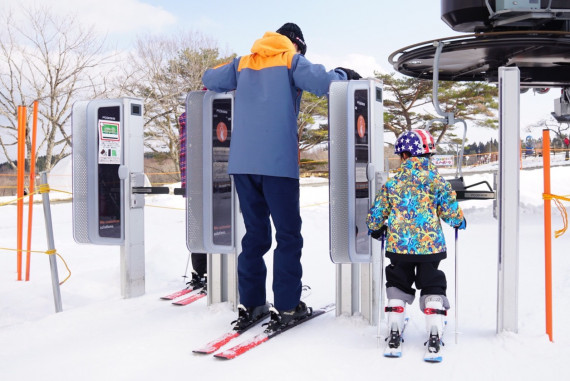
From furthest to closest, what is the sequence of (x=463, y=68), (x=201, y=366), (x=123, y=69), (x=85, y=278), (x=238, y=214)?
(x=123, y=69), (x=85, y=278), (x=463, y=68), (x=238, y=214), (x=201, y=366)

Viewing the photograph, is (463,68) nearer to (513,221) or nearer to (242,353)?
(513,221)

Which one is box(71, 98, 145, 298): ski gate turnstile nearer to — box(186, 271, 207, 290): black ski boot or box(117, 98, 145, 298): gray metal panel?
box(117, 98, 145, 298): gray metal panel

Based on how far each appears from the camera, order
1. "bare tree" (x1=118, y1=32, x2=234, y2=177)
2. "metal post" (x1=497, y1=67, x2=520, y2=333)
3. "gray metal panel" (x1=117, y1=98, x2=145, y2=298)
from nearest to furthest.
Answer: "metal post" (x1=497, y1=67, x2=520, y2=333), "gray metal panel" (x1=117, y1=98, x2=145, y2=298), "bare tree" (x1=118, y1=32, x2=234, y2=177)

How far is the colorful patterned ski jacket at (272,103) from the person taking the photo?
3.33 m

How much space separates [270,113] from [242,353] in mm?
1364

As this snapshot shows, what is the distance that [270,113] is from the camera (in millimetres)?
3363

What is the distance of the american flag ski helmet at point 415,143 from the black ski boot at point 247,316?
1.35 metres

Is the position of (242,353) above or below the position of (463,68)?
below

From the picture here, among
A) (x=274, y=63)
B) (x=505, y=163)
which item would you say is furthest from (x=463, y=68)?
(x=274, y=63)

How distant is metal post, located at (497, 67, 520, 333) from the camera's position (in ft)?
10.7

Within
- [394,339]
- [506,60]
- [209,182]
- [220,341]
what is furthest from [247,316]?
[506,60]

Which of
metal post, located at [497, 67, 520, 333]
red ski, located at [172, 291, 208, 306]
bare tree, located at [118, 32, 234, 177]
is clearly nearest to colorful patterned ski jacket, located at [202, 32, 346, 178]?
metal post, located at [497, 67, 520, 333]

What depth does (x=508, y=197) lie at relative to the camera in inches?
130

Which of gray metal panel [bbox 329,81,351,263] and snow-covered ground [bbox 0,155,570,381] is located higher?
gray metal panel [bbox 329,81,351,263]
